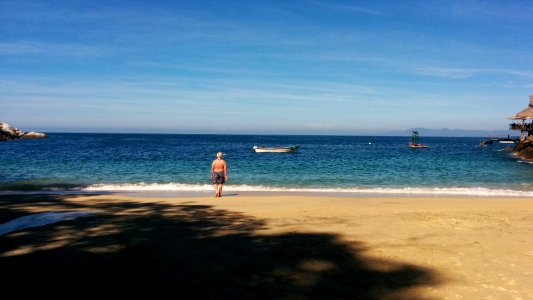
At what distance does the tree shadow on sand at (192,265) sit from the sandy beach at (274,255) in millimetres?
19

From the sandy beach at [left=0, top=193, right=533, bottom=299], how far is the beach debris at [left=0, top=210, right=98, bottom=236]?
0.37 meters

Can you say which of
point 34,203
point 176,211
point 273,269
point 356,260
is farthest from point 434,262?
point 34,203

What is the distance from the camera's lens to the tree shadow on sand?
18.3 ft

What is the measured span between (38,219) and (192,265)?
19.6 feet

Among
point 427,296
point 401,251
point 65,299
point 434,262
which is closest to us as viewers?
point 65,299

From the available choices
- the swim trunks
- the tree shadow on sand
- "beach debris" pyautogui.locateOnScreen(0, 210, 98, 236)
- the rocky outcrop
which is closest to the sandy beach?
the tree shadow on sand

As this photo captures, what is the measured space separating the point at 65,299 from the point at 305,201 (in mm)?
11004

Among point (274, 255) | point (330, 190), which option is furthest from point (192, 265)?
point (330, 190)

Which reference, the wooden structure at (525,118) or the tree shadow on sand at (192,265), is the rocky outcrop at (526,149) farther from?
the tree shadow on sand at (192,265)

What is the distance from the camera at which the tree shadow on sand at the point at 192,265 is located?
5.57 meters

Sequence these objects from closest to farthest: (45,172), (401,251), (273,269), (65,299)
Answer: (65,299) < (273,269) < (401,251) < (45,172)

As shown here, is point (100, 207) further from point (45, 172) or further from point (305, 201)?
point (45, 172)

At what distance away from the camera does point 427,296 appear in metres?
5.59

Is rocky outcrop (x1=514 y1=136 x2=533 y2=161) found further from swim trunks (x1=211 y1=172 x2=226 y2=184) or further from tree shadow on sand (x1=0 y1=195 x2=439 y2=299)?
tree shadow on sand (x1=0 y1=195 x2=439 y2=299)
